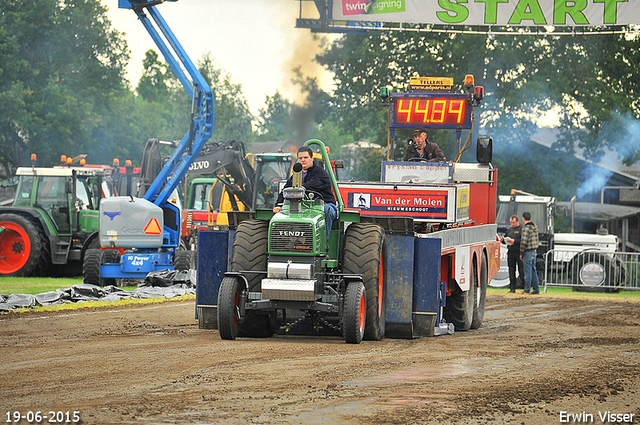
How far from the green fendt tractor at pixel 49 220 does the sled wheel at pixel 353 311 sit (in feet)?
41.8

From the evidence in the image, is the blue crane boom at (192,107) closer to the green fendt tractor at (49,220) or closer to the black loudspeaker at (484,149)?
the green fendt tractor at (49,220)

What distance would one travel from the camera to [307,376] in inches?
326

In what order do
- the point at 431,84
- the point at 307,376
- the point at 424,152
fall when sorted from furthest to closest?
1. the point at 431,84
2. the point at 424,152
3. the point at 307,376

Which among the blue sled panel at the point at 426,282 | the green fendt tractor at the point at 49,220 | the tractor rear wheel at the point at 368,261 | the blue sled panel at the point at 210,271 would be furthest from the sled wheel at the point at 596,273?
the blue sled panel at the point at 210,271

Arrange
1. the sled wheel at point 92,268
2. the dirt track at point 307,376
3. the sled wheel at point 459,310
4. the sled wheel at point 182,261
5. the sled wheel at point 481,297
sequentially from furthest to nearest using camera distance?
1. the sled wheel at point 182,261
2. the sled wheel at point 92,268
3. the sled wheel at point 481,297
4. the sled wheel at point 459,310
5. the dirt track at point 307,376

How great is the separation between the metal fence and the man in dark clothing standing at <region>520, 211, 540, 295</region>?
86 cm

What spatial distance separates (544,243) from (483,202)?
1095 centimetres

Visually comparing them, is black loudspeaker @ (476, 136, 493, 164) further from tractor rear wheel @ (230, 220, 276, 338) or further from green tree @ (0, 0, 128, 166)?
green tree @ (0, 0, 128, 166)

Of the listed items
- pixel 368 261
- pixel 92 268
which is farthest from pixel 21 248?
pixel 368 261

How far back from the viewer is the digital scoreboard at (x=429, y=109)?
15531 millimetres

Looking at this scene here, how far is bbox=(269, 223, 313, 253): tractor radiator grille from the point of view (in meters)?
10.4


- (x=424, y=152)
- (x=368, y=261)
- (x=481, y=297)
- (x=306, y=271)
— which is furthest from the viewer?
(x=424, y=152)

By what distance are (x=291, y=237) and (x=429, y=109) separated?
19.5 feet

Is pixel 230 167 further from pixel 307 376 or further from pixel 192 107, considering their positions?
pixel 307 376
